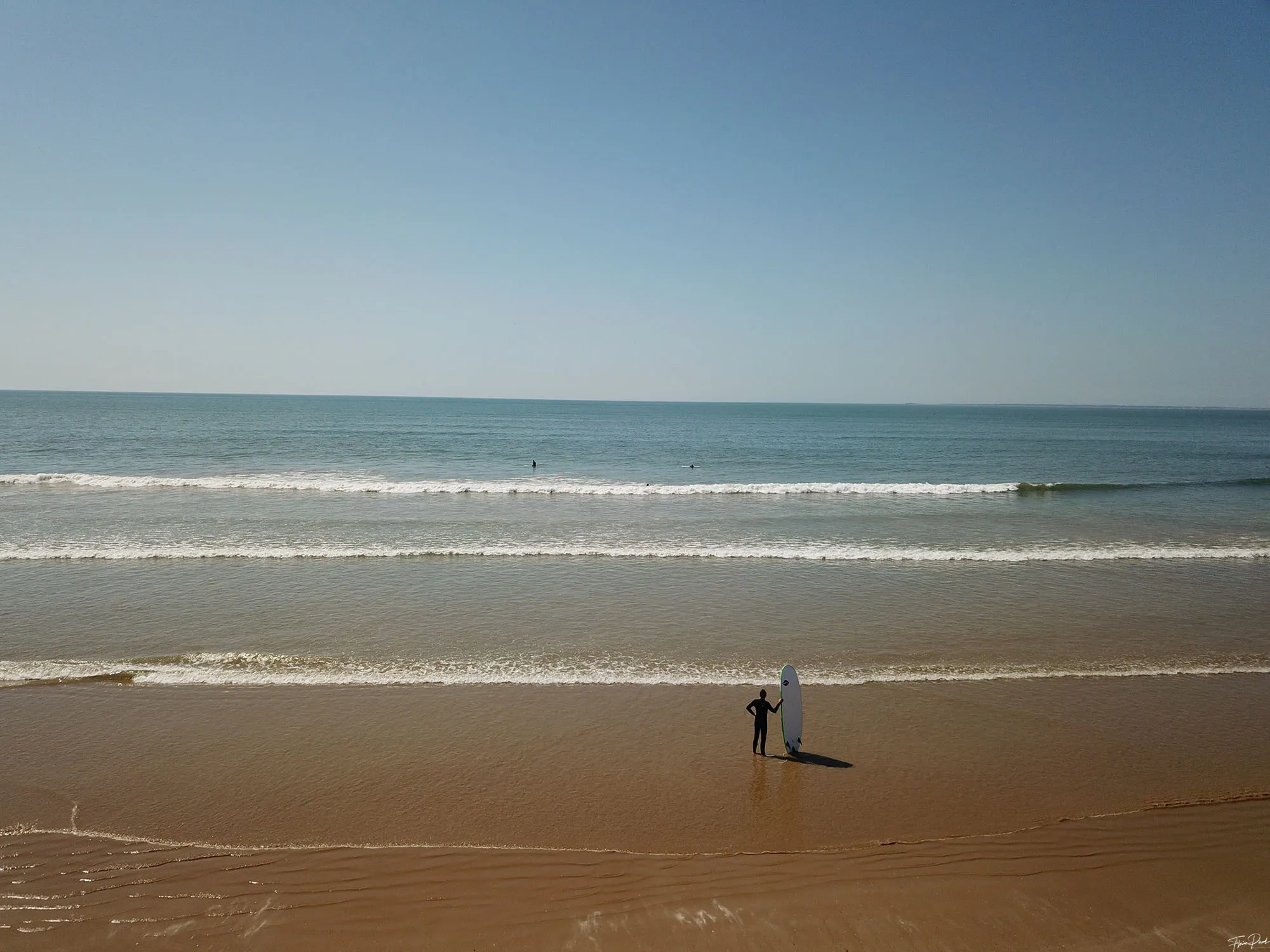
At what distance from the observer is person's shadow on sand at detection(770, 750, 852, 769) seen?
9.42 meters

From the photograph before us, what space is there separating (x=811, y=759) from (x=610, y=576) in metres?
9.66

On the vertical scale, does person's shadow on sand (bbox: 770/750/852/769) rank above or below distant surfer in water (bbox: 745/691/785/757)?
below

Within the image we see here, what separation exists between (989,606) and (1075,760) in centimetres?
707

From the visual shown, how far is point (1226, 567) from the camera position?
20.1 metres

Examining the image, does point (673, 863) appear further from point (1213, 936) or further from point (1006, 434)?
point (1006, 434)

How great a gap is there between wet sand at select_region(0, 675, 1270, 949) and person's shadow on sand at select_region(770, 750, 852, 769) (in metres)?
0.07

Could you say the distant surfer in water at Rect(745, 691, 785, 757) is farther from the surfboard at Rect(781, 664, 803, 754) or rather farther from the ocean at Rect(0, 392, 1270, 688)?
the ocean at Rect(0, 392, 1270, 688)

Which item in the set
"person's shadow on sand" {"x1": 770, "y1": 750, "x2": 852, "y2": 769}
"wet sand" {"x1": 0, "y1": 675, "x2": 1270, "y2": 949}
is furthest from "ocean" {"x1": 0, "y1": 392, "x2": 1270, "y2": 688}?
"person's shadow on sand" {"x1": 770, "y1": 750, "x2": 852, "y2": 769}

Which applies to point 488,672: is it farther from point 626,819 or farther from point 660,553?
point 660,553

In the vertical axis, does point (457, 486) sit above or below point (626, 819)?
above

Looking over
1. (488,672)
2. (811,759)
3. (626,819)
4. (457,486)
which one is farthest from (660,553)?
(457,486)

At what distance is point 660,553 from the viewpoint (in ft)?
69.6

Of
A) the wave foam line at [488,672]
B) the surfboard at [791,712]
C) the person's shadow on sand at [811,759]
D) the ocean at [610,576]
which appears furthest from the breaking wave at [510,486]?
the person's shadow on sand at [811,759]

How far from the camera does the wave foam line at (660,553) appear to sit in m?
19.9
